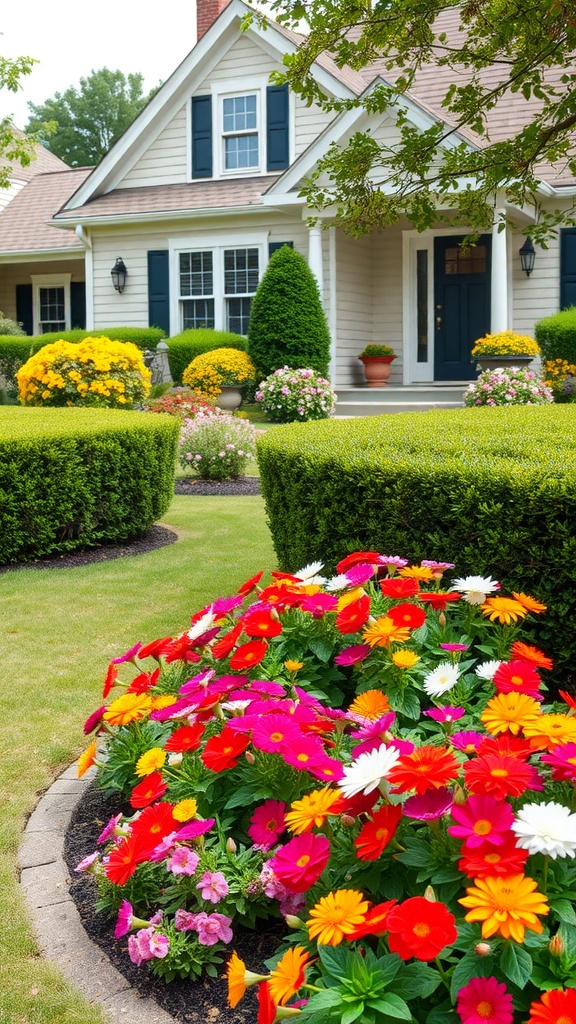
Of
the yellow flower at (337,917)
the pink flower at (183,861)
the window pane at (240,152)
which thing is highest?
the window pane at (240,152)

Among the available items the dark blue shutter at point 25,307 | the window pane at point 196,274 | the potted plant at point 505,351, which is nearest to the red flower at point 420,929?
the potted plant at point 505,351

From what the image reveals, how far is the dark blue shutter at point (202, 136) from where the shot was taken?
18312mm

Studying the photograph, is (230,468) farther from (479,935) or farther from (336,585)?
(479,935)

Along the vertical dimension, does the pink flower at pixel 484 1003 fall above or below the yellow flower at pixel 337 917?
below

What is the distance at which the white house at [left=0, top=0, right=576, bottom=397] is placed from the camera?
16.1m

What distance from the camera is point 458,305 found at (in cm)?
1706

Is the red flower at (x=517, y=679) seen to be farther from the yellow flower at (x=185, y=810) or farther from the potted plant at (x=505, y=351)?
the potted plant at (x=505, y=351)

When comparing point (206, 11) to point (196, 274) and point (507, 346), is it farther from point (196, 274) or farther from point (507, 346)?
point (507, 346)

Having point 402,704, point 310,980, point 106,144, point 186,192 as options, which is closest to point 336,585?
point 402,704

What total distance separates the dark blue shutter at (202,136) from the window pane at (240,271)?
1.82 meters

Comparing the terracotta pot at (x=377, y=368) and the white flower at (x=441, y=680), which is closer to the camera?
the white flower at (x=441, y=680)

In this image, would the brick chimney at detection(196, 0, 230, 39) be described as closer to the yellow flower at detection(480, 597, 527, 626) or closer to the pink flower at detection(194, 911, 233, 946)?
the yellow flower at detection(480, 597, 527, 626)

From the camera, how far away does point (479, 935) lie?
1.73 m

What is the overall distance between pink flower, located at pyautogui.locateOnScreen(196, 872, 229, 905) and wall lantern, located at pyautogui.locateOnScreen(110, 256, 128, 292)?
58.8ft
